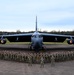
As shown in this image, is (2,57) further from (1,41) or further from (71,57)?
(1,41)

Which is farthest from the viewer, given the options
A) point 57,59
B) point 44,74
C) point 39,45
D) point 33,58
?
point 39,45

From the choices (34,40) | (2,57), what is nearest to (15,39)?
(34,40)

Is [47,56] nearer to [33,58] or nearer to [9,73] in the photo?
[33,58]

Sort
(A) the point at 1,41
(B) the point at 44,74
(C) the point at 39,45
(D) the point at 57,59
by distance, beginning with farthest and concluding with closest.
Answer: (A) the point at 1,41 < (C) the point at 39,45 < (D) the point at 57,59 < (B) the point at 44,74

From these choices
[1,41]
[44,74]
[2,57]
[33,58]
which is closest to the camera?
[44,74]

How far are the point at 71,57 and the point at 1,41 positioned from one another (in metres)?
18.4

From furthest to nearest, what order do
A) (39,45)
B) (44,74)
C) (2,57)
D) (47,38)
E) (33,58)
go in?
(47,38), (39,45), (2,57), (33,58), (44,74)

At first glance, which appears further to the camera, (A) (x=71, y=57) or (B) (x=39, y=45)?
(B) (x=39, y=45)

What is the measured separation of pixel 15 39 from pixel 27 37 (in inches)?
117

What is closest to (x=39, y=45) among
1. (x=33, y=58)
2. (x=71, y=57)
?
(x=71, y=57)

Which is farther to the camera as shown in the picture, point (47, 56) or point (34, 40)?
point (34, 40)

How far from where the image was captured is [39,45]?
34.2 m

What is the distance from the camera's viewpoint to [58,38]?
4591 centimetres

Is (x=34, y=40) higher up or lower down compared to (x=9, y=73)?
higher up
